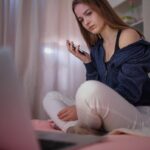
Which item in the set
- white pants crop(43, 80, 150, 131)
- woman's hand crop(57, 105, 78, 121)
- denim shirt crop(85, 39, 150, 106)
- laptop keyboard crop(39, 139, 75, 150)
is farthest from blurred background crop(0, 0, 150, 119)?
laptop keyboard crop(39, 139, 75, 150)

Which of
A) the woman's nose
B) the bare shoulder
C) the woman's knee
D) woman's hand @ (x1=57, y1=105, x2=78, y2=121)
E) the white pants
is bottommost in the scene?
woman's hand @ (x1=57, y1=105, x2=78, y2=121)

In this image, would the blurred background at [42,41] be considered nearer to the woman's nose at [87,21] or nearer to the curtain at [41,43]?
the curtain at [41,43]

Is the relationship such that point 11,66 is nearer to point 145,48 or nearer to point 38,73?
point 145,48

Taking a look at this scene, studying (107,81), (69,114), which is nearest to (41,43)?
(107,81)

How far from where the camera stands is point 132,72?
36.8 inches

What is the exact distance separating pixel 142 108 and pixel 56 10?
3.82 ft

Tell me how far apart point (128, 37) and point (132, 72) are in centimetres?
17

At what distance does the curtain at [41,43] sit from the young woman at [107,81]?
1.81 feet

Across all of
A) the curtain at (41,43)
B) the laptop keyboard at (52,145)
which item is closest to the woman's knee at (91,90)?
the laptop keyboard at (52,145)

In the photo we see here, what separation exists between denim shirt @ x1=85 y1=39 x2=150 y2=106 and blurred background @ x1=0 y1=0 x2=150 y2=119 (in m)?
0.75

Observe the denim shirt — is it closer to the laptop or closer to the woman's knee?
the woman's knee

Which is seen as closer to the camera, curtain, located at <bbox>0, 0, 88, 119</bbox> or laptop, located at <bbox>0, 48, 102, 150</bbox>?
laptop, located at <bbox>0, 48, 102, 150</bbox>

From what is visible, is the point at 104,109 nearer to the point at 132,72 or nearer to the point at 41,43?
the point at 132,72

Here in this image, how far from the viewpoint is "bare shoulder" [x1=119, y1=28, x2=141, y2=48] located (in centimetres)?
103
